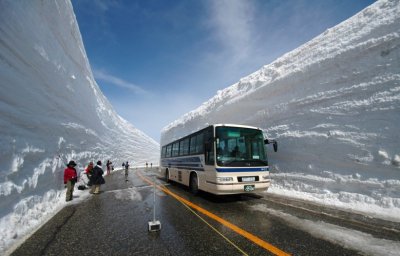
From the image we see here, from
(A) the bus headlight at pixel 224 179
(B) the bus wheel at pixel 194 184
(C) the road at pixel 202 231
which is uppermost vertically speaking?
(A) the bus headlight at pixel 224 179

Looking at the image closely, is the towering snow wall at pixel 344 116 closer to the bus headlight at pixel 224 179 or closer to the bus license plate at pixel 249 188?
the bus license plate at pixel 249 188

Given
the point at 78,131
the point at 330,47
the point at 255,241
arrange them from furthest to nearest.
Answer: the point at 78,131
the point at 330,47
the point at 255,241

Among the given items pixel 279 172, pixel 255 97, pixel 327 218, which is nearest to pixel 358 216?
pixel 327 218

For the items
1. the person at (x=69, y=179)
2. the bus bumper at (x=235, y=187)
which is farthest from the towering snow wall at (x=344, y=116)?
the person at (x=69, y=179)

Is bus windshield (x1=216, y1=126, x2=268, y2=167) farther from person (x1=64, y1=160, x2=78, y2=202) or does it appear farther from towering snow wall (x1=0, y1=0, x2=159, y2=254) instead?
person (x1=64, y1=160, x2=78, y2=202)

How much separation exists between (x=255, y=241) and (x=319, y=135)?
7431mm

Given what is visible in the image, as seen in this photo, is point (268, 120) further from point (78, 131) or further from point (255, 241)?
point (78, 131)

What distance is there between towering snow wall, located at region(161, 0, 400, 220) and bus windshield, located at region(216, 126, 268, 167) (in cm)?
281

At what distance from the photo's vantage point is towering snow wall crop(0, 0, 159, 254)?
570 cm

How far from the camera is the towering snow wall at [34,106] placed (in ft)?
18.7

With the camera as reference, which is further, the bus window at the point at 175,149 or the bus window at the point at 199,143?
the bus window at the point at 175,149

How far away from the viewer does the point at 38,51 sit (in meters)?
10.8

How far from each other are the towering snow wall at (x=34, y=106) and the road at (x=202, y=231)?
38.8 inches

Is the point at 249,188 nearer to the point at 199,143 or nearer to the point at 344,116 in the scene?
the point at 199,143
